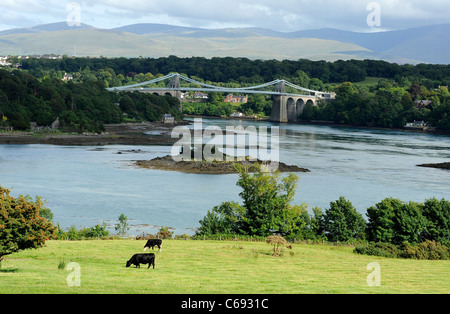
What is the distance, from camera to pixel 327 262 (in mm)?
14531

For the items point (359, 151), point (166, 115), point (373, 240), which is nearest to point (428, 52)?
point (166, 115)

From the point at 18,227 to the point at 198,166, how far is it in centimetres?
2868

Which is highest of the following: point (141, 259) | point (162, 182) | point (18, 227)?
point (18, 227)

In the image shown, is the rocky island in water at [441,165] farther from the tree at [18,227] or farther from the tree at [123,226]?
the tree at [18,227]

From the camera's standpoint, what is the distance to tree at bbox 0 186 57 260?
1162 cm

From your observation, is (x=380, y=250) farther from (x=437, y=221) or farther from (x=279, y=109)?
(x=279, y=109)

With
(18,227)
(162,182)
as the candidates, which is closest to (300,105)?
(162,182)

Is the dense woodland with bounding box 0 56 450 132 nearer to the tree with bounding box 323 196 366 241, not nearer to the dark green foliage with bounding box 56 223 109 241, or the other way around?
the dark green foliage with bounding box 56 223 109 241

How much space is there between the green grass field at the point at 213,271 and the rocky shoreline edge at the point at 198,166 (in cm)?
2186

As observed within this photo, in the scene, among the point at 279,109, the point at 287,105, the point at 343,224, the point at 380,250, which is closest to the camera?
the point at 380,250

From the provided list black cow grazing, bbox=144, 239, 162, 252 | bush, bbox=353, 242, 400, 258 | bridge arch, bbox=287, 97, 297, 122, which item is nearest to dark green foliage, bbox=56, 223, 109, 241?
black cow grazing, bbox=144, 239, 162, 252

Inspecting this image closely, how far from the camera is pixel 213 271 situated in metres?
12.1

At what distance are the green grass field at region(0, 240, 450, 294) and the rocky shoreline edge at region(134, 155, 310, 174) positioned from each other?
2186 centimetres

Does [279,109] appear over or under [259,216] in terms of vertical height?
over
